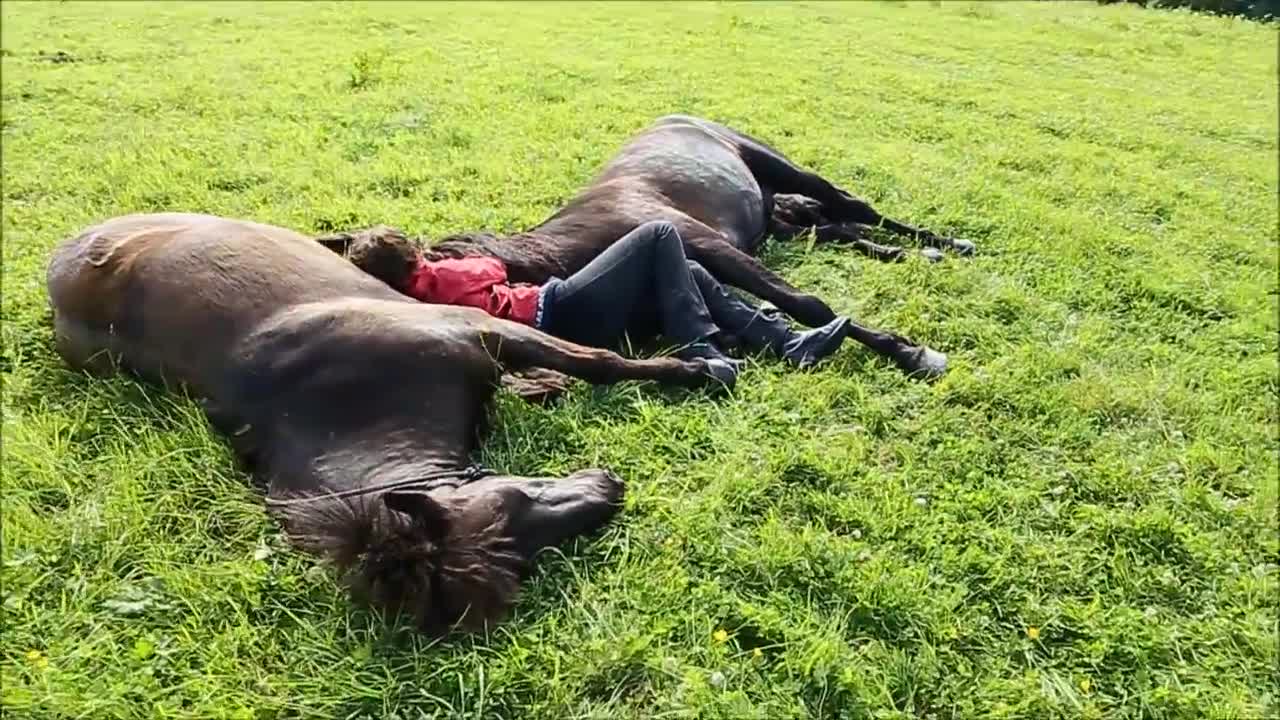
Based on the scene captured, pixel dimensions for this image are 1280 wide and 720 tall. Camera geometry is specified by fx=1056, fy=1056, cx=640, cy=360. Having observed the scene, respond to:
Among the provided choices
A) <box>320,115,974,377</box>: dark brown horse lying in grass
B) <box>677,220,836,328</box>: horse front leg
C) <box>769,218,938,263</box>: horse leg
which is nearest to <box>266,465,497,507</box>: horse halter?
<box>320,115,974,377</box>: dark brown horse lying in grass

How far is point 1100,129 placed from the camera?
9.42 m

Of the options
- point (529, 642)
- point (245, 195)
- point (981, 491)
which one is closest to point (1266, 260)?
point (981, 491)

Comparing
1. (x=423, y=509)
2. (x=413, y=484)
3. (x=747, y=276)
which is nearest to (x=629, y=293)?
(x=747, y=276)

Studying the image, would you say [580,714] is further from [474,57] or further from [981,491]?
[474,57]

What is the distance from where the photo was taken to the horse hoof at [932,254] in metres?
5.87

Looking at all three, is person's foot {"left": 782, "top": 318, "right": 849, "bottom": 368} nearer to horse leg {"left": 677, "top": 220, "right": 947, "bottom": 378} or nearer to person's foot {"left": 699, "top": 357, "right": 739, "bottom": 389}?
horse leg {"left": 677, "top": 220, "right": 947, "bottom": 378}

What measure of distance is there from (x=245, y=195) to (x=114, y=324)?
2.50m

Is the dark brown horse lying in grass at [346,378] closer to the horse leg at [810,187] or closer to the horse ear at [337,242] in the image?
the horse ear at [337,242]

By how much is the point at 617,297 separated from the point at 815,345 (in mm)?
894

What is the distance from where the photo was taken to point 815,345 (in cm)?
463

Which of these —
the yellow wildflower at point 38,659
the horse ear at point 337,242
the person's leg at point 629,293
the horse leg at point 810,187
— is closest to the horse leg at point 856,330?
the person's leg at point 629,293

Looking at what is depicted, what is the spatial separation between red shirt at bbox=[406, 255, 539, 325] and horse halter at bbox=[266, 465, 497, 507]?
3.54ft

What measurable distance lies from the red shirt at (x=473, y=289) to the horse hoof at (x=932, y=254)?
7.89 feet

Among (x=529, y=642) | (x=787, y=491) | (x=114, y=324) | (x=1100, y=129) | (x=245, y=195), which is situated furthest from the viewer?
(x=1100, y=129)
